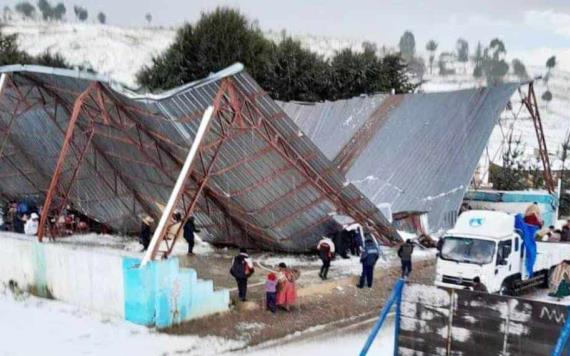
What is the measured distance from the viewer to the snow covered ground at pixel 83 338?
12.9 metres

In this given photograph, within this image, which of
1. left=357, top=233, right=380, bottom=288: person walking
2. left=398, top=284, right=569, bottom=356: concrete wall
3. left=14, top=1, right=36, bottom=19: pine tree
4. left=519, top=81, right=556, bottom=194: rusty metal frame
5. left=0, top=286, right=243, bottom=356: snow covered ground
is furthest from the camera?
left=14, top=1, right=36, bottom=19: pine tree

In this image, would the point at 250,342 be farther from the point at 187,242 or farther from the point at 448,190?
the point at 448,190

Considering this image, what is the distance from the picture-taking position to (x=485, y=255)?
16.7 metres

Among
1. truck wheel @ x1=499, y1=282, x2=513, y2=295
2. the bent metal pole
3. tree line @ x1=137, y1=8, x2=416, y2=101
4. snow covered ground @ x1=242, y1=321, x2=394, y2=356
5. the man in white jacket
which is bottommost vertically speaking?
snow covered ground @ x1=242, y1=321, x2=394, y2=356

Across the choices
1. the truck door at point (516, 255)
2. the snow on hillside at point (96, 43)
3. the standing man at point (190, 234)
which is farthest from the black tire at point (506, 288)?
the snow on hillside at point (96, 43)

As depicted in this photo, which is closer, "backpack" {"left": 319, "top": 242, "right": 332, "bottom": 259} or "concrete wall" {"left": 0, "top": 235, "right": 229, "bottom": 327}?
"concrete wall" {"left": 0, "top": 235, "right": 229, "bottom": 327}

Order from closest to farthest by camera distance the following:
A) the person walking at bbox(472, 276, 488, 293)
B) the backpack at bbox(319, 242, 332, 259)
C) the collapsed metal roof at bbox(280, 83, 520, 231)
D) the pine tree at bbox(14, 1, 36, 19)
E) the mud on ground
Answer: the mud on ground, the person walking at bbox(472, 276, 488, 293), the backpack at bbox(319, 242, 332, 259), the collapsed metal roof at bbox(280, 83, 520, 231), the pine tree at bbox(14, 1, 36, 19)

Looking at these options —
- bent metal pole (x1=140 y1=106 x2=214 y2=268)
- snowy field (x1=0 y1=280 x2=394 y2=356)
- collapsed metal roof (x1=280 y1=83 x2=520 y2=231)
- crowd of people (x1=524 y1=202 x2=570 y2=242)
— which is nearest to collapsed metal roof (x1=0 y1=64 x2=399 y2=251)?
bent metal pole (x1=140 y1=106 x2=214 y2=268)

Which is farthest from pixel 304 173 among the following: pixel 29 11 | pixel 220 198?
pixel 29 11

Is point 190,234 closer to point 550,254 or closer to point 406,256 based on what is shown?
point 406,256

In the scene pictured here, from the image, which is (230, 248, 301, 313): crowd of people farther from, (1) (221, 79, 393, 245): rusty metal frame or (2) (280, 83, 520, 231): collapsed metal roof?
(2) (280, 83, 520, 231): collapsed metal roof

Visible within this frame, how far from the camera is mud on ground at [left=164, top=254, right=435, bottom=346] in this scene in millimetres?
14367

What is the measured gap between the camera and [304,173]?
19.2 m

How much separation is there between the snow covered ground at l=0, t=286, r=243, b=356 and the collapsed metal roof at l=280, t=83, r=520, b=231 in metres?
13.6
